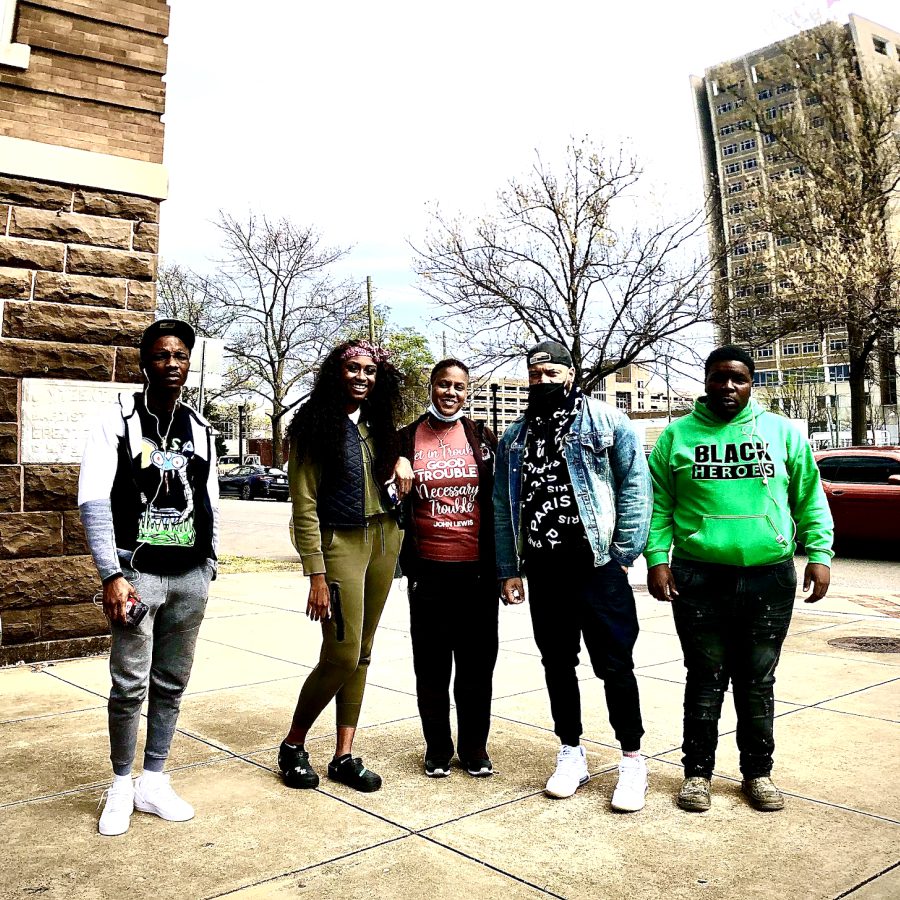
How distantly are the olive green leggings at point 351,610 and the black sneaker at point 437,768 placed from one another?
15.9 inches

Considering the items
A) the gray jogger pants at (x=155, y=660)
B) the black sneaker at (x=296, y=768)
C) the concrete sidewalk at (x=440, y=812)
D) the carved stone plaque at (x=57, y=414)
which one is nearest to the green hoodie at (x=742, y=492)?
the concrete sidewalk at (x=440, y=812)

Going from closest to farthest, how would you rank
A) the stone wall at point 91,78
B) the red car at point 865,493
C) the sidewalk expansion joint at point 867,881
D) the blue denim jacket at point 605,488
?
the sidewalk expansion joint at point 867,881, the blue denim jacket at point 605,488, the stone wall at point 91,78, the red car at point 865,493

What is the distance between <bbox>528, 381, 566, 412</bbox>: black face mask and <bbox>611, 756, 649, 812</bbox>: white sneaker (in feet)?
5.11

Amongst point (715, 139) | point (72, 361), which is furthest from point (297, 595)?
point (715, 139)

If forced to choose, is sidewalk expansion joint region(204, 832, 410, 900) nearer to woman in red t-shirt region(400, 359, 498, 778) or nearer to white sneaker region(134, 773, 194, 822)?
white sneaker region(134, 773, 194, 822)

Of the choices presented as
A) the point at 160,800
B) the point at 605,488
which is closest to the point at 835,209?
the point at 605,488

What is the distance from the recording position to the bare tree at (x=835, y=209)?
23594 millimetres

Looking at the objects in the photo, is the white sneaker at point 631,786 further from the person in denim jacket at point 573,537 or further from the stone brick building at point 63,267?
the stone brick building at point 63,267

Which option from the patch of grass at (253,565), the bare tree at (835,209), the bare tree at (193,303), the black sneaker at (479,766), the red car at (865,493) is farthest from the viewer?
the bare tree at (193,303)

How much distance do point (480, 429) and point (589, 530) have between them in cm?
86

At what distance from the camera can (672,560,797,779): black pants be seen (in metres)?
3.91

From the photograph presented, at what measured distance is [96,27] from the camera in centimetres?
690

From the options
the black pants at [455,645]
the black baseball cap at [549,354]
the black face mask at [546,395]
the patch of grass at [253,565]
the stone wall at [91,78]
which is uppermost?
the stone wall at [91,78]

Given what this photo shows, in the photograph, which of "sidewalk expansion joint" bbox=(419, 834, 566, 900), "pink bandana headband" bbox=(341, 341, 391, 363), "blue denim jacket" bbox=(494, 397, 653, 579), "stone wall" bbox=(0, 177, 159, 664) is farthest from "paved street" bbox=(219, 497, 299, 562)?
"sidewalk expansion joint" bbox=(419, 834, 566, 900)
